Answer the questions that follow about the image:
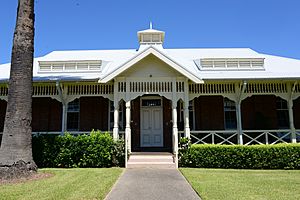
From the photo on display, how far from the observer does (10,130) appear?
29.9 ft

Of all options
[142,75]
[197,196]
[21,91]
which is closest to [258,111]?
[142,75]

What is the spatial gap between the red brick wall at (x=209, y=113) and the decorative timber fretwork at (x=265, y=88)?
234 centimetres

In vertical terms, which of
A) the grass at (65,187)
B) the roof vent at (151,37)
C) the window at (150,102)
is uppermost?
the roof vent at (151,37)

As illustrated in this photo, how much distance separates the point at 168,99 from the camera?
44.2ft

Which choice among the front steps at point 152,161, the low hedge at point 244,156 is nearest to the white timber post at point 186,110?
the low hedge at point 244,156

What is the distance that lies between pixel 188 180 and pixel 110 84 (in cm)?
708

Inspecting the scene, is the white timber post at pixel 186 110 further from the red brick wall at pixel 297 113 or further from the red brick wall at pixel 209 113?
the red brick wall at pixel 297 113

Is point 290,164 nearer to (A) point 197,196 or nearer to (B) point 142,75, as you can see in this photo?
(A) point 197,196

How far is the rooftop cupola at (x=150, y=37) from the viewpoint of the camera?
65.9ft

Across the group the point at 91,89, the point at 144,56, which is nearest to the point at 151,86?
the point at 144,56

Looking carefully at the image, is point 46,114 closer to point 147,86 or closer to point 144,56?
point 147,86

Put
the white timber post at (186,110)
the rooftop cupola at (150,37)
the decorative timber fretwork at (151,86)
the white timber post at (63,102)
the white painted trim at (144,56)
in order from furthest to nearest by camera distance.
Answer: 1. the rooftop cupola at (150,37)
2. the white timber post at (63,102)
3. the decorative timber fretwork at (151,86)
4. the white timber post at (186,110)
5. the white painted trim at (144,56)

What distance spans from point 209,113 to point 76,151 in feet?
27.4

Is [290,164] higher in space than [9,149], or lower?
lower
